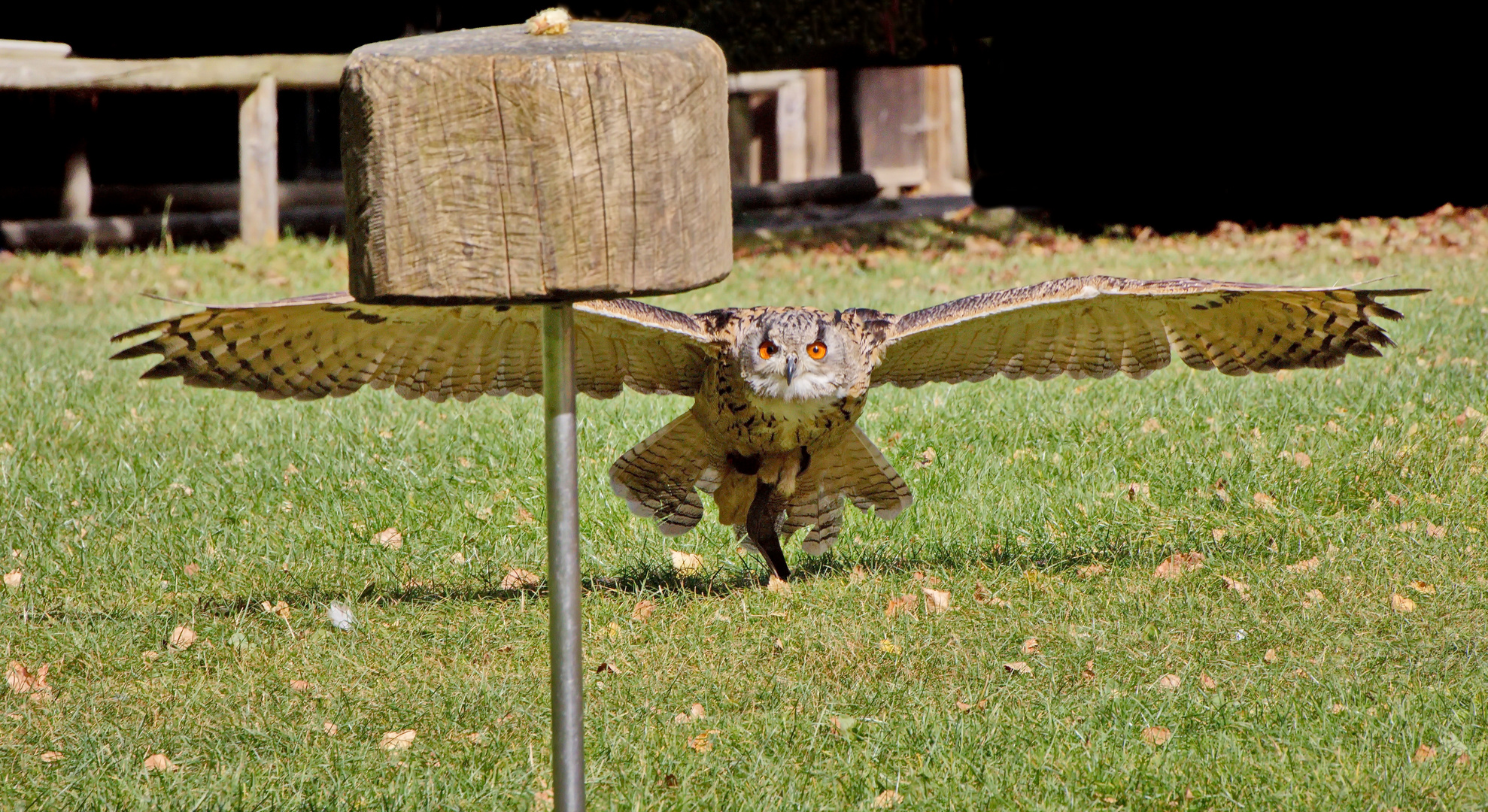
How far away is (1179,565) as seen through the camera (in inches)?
199

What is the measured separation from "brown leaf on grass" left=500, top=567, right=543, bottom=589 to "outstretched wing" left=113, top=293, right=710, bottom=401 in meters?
0.66

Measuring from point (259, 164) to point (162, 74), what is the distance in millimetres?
1026

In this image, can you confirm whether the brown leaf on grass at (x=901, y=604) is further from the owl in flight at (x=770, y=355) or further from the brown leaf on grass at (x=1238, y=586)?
the brown leaf on grass at (x=1238, y=586)

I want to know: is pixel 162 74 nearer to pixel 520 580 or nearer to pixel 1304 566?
pixel 520 580

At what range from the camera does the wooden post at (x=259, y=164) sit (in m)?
11.4

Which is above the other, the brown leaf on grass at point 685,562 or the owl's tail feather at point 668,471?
the owl's tail feather at point 668,471

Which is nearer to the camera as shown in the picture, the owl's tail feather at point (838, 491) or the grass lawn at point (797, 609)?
the grass lawn at point (797, 609)

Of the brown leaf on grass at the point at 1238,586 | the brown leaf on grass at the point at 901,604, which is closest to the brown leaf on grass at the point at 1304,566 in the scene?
the brown leaf on grass at the point at 1238,586

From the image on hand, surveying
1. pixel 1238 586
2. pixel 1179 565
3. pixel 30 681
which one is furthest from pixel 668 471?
pixel 30 681

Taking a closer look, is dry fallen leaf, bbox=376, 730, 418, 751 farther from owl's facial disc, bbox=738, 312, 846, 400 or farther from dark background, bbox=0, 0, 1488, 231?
dark background, bbox=0, 0, 1488, 231

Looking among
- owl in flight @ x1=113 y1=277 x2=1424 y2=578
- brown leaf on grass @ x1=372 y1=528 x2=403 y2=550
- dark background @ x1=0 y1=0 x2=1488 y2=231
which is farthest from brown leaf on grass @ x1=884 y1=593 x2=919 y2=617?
dark background @ x1=0 y1=0 x2=1488 y2=231

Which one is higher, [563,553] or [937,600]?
[563,553]

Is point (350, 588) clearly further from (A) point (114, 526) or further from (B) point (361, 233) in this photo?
(B) point (361, 233)

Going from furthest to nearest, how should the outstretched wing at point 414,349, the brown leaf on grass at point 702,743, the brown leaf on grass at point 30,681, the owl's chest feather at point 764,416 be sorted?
1. the owl's chest feather at point 764,416
2. the outstretched wing at point 414,349
3. the brown leaf on grass at point 30,681
4. the brown leaf on grass at point 702,743
